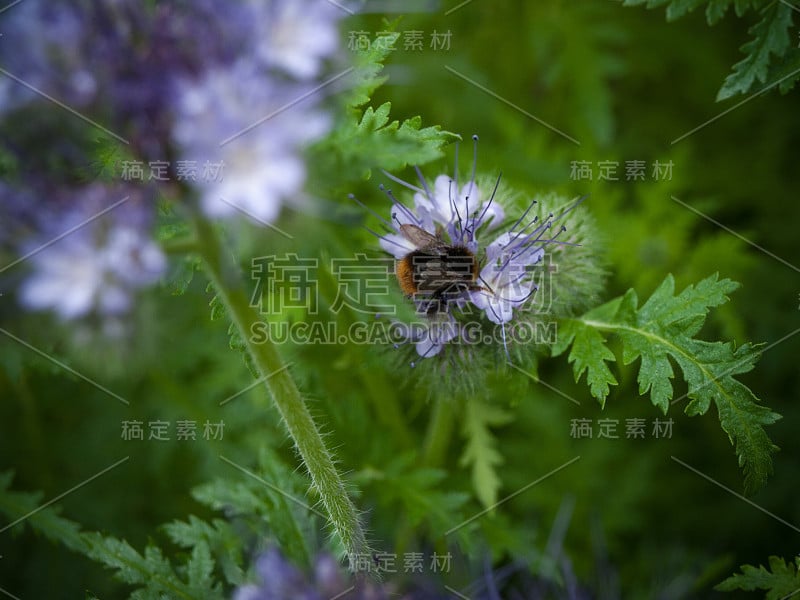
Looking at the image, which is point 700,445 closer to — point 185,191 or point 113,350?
point 113,350

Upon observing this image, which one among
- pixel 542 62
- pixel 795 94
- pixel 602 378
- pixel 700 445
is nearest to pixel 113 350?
pixel 602 378

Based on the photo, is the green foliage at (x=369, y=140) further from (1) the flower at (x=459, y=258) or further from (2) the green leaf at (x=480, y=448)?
(2) the green leaf at (x=480, y=448)

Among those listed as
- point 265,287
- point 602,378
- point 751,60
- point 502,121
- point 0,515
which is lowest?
point 0,515

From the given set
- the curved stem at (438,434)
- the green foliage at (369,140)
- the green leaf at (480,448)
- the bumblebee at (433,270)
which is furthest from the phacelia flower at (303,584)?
the green foliage at (369,140)

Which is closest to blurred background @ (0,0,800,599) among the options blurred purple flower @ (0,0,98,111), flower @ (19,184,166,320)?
flower @ (19,184,166,320)

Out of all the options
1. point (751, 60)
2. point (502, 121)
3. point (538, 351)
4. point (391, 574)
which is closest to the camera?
point (751, 60)

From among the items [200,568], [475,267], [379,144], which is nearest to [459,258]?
[475,267]

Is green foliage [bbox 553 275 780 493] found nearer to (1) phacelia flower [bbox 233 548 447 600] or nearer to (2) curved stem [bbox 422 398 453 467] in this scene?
(2) curved stem [bbox 422 398 453 467]

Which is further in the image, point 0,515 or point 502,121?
point 502,121
